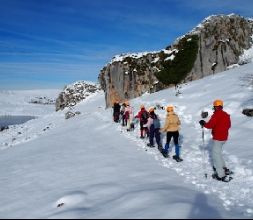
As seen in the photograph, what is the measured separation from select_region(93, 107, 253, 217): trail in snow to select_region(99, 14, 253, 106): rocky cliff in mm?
27441

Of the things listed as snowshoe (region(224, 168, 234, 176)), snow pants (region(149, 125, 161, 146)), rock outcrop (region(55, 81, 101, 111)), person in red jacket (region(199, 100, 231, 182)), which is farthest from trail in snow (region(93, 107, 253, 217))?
rock outcrop (region(55, 81, 101, 111))

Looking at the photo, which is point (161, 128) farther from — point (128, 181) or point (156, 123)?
point (128, 181)

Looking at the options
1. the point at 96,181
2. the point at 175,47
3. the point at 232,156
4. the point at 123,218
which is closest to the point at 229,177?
the point at 232,156

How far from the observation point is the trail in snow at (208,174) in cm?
949

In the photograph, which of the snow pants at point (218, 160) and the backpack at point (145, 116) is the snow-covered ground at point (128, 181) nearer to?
the snow pants at point (218, 160)

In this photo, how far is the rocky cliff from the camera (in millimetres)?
45469

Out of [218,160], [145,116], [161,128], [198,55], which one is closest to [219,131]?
[218,160]

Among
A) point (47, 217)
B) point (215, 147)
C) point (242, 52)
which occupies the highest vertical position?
point (242, 52)

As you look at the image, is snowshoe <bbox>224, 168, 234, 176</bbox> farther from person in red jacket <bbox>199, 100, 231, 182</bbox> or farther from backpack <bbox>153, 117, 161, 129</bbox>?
backpack <bbox>153, 117, 161, 129</bbox>

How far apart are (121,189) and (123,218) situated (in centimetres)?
265

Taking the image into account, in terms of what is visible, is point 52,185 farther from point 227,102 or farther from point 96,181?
point 227,102

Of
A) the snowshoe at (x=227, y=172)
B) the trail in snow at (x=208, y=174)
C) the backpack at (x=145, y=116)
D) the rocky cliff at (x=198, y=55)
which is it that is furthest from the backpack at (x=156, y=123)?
the rocky cliff at (x=198, y=55)

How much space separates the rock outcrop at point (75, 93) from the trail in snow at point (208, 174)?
300ft

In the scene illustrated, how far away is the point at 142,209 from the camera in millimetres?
7977
